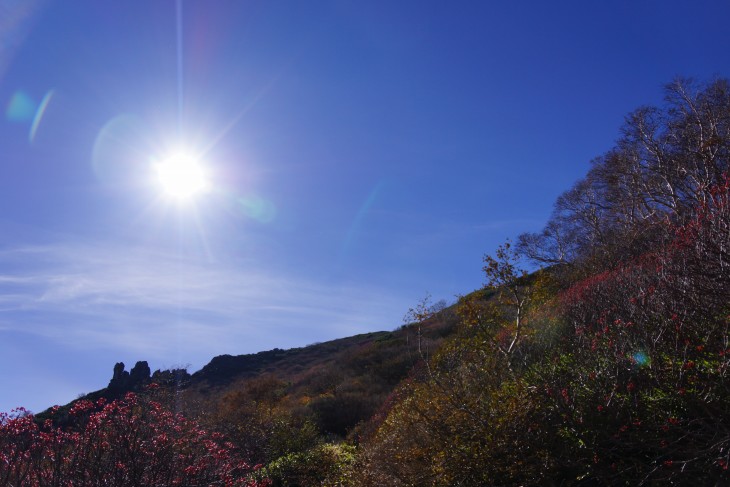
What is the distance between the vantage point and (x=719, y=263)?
5824mm

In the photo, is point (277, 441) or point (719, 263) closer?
point (719, 263)

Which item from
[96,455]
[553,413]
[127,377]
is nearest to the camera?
[553,413]

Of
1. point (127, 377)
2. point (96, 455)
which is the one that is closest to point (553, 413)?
point (96, 455)

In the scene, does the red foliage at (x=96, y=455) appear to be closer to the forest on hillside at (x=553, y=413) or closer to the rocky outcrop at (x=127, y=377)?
the forest on hillside at (x=553, y=413)

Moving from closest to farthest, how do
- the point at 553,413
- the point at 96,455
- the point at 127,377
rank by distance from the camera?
the point at 553,413 < the point at 96,455 < the point at 127,377

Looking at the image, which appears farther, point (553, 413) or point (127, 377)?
point (127, 377)

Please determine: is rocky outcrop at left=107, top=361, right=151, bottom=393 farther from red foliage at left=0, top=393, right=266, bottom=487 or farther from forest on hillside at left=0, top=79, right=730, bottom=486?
red foliage at left=0, top=393, right=266, bottom=487

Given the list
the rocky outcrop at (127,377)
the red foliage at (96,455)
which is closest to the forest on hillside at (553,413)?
the red foliage at (96,455)

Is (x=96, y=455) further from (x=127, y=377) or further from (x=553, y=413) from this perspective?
(x=127, y=377)

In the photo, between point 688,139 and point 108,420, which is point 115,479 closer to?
point 108,420

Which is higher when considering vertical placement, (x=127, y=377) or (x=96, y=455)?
(x=127, y=377)

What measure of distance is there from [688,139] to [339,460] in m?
17.3

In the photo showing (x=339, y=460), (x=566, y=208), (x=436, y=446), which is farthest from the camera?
(x=566, y=208)

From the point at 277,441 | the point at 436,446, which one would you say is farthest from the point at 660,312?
the point at 277,441
